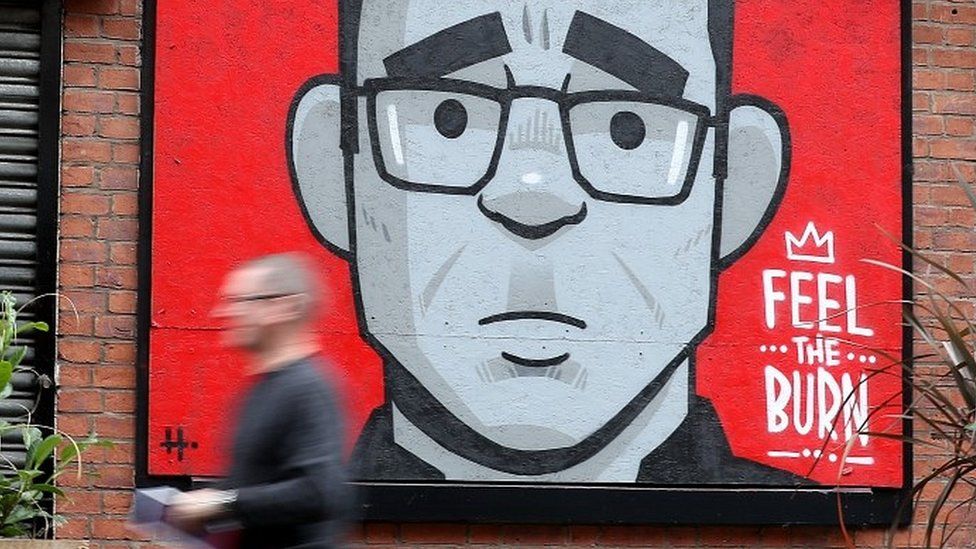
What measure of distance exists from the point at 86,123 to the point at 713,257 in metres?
2.59

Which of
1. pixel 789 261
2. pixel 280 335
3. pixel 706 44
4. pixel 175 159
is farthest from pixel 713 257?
pixel 280 335

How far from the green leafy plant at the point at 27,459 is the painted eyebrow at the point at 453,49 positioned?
180 cm

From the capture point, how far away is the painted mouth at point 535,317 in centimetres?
697

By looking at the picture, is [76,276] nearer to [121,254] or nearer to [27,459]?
[121,254]

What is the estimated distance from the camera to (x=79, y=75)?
22.0 feet

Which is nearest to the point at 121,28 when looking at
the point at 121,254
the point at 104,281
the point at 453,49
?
the point at 121,254

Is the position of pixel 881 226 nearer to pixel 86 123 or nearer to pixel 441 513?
pixel 441 513

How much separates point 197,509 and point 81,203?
2.82 m

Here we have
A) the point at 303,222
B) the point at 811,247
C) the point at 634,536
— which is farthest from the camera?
the point at 811,247

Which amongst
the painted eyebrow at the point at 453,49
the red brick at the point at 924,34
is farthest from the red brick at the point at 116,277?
the red brick at the point at 924,34

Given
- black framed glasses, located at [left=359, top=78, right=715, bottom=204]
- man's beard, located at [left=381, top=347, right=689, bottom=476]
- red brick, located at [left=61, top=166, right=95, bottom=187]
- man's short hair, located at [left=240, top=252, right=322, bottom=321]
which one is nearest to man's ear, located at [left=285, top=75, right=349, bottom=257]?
black framed glasses, located at [left=359, top=78, right=715, bottom=204]

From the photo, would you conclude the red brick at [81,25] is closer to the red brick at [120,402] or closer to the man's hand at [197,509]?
the red brick at [120,402]

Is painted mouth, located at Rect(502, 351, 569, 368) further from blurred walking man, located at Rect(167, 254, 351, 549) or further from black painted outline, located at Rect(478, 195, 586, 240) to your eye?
blurred walking man, located at Rect(167, 254, 351, 549)

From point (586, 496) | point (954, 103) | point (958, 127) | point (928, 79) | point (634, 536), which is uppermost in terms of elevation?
point (928, 79)
